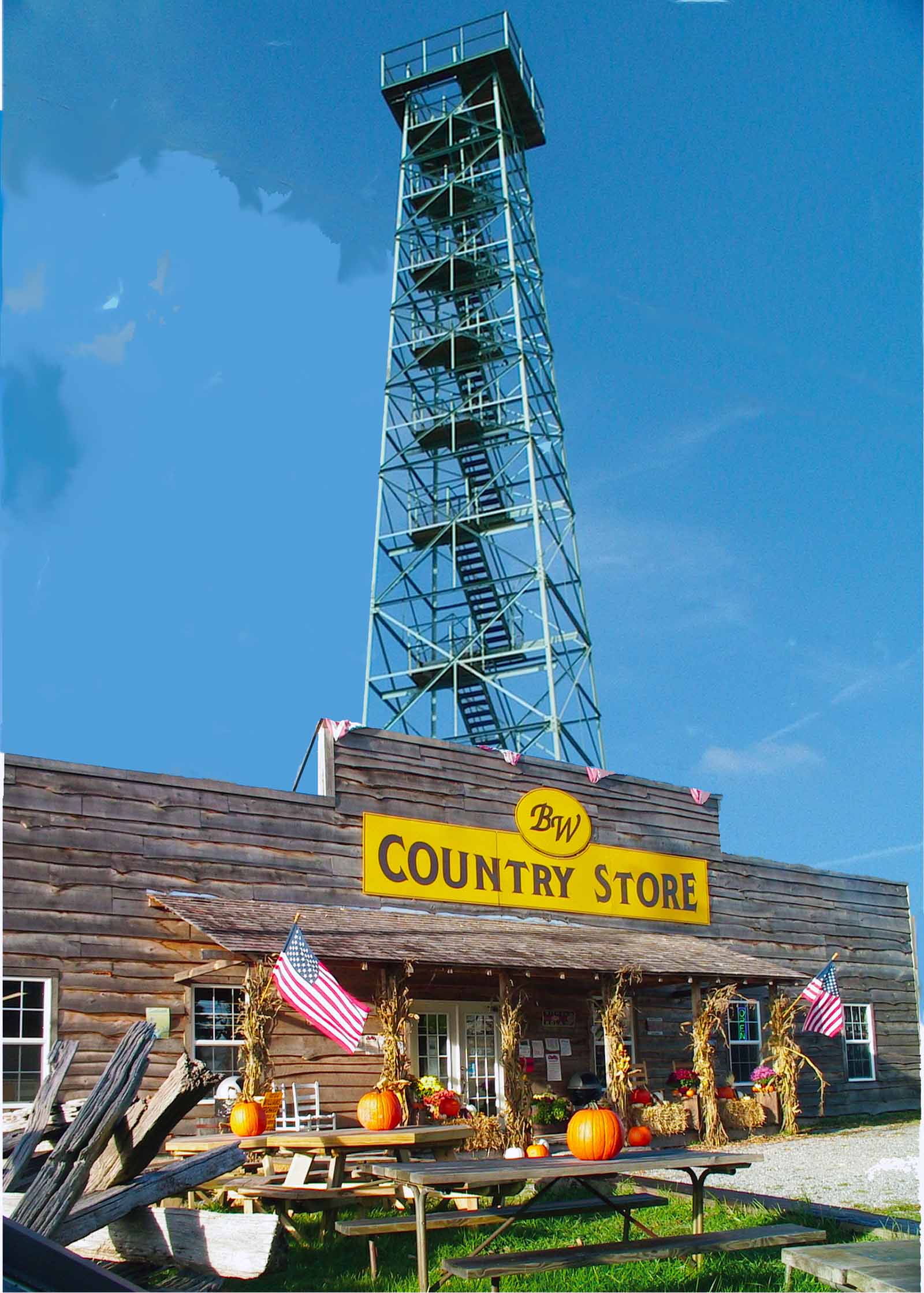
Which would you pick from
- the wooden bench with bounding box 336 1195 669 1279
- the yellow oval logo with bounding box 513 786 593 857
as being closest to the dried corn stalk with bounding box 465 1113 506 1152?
the yellow oval logo with bounding box 513 786 593 857

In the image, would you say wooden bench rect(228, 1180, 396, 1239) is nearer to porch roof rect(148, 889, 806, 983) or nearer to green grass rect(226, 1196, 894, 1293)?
green grass rect(226, 1196, 894, 1293)

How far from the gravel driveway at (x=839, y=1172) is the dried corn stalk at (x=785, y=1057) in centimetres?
46

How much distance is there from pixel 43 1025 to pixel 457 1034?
229 inches

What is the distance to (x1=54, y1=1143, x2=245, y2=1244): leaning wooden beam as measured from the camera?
6555mm

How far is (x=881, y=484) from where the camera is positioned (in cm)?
1445

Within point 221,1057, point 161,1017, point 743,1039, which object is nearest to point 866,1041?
point 743,1039

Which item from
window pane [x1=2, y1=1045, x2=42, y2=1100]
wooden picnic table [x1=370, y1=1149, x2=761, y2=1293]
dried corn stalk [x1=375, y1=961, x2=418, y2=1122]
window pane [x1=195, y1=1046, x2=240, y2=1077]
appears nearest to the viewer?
wooden picnic table [x1=370, y1=1149, x2=761, y2=1293]

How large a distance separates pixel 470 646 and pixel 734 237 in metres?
11.1

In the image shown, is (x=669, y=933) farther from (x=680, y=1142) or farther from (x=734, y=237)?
(x=734, y=237)

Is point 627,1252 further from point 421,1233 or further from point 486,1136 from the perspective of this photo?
point 486,1136

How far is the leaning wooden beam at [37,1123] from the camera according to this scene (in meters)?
7.17

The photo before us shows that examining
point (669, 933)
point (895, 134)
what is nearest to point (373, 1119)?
point (895, 134)

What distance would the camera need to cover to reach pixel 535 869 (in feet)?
63.0

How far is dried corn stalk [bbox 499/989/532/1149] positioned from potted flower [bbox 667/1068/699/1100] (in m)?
2.74
